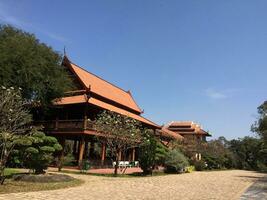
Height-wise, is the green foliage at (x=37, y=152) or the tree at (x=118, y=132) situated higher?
the tree at (x=118, y=132)

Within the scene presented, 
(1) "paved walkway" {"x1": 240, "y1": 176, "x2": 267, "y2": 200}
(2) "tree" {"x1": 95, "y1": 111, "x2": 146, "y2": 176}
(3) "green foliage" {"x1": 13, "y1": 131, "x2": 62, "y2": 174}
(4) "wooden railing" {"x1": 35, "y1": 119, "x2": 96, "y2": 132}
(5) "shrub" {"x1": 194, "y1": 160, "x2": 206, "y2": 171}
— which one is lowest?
(1) "paved walkway" {"x1": 240, "y1": 176, "x2": 267, "y2": 200}

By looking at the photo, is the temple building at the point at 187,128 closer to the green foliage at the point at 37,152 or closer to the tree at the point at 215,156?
the tree at the point at 215,156

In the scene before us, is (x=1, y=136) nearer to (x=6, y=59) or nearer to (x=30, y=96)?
(x=6, y=59)

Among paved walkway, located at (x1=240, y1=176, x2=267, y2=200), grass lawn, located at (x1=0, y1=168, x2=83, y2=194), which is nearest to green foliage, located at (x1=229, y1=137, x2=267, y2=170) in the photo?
paved walkway, located at (x1=240, y1=176, x2=267, y2=200)

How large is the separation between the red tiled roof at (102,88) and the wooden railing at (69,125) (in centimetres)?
376

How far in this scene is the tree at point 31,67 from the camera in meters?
26.6

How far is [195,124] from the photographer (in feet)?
221

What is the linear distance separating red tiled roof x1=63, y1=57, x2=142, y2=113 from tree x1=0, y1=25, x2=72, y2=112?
6.83ft

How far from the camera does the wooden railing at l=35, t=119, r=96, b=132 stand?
2989 centimetres

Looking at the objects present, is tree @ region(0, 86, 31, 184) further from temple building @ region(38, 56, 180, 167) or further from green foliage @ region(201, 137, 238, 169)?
green foliage @ region(201, 137, 238, 169)

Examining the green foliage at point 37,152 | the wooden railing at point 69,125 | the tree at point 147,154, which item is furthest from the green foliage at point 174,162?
the green foliage at point 37,152

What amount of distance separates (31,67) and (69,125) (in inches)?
248

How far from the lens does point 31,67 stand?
27.7 meters

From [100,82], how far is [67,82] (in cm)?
770
